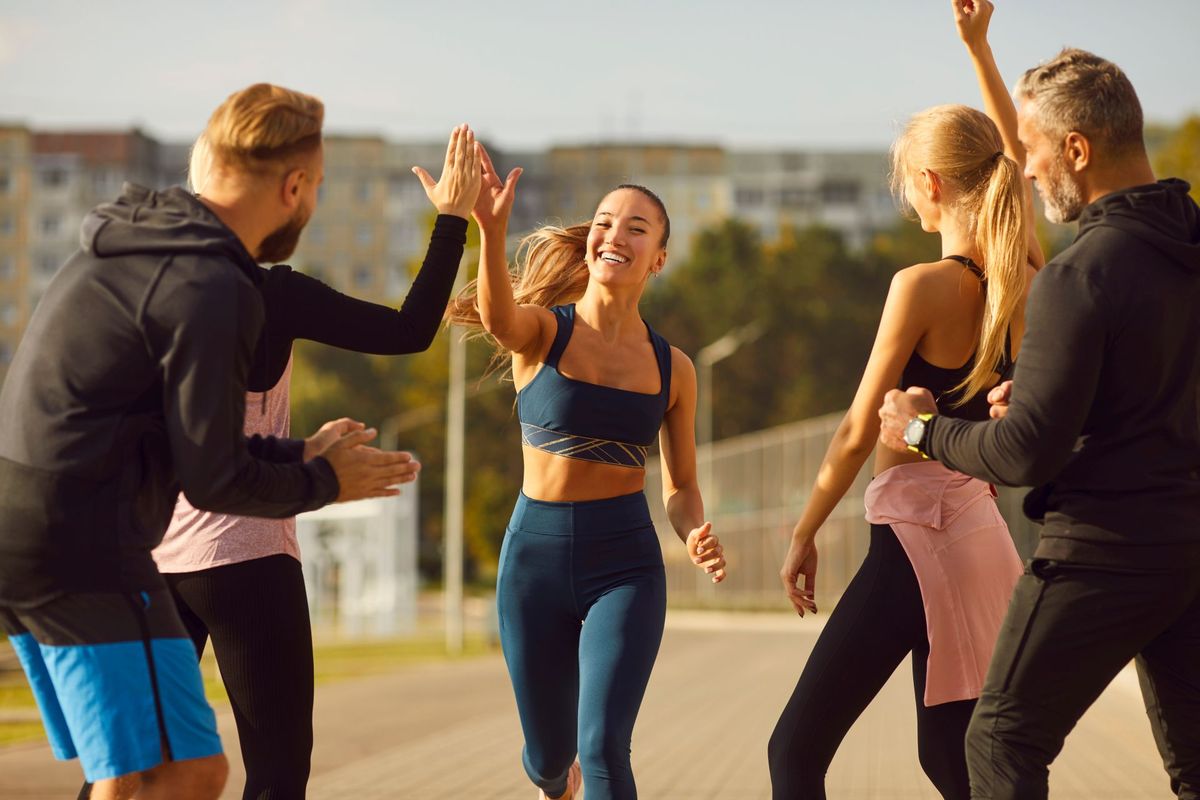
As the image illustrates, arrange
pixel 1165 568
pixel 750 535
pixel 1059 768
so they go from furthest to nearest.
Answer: pixel 750 535 < pixel 1059 768 < pixel 1165 568

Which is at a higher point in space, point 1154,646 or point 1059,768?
point 1154,646

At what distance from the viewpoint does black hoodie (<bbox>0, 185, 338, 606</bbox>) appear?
3.35m

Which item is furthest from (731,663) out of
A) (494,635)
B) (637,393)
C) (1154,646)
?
(1154,646)

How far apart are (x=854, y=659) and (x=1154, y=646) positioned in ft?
3.07

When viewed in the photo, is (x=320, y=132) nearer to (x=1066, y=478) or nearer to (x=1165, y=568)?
(x=1066, y=478)

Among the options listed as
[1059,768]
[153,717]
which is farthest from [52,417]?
[1059,768]

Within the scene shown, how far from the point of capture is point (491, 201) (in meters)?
5.01

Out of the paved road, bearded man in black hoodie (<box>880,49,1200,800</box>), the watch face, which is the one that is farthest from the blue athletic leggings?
the paved road

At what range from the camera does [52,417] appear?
11.0ft

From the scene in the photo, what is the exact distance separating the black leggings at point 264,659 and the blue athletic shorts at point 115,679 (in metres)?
0.97

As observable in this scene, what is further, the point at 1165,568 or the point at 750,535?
the point at 750,535

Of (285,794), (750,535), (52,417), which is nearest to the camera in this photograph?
(52,417)

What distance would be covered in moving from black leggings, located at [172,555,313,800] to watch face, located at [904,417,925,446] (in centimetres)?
166

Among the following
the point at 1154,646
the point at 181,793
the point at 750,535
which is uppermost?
the point at 1154,646
